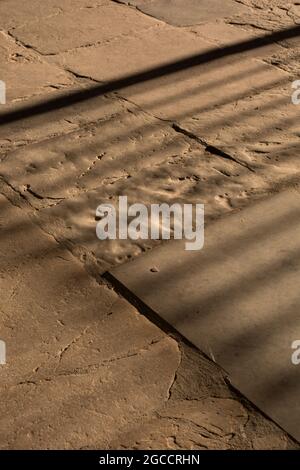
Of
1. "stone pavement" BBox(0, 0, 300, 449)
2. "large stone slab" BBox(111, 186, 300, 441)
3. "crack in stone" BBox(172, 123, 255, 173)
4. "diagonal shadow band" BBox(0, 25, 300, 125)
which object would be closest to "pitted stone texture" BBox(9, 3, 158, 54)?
"stone pavement" BBox(0, 0, 300, 449)

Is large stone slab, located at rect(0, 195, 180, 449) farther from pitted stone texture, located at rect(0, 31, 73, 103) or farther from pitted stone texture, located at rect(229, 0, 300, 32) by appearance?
pitted stone texture, located at rect(229, 0, 300, 32)

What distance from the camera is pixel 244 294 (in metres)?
2.70

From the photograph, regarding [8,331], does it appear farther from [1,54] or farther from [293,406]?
[1,54]

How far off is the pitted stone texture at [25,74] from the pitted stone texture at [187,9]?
78 cm

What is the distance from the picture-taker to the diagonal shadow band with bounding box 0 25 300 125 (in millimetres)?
3822

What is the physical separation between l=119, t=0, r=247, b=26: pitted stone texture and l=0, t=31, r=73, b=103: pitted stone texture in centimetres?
78

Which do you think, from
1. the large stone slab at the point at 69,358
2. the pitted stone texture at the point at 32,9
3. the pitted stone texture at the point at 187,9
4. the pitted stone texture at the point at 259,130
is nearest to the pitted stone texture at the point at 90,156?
the pitted stone texture at the point at 259,130

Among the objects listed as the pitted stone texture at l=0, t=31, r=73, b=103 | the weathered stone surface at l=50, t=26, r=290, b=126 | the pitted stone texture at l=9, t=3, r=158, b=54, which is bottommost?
the pitted stone texture at l=0, t=31, r=73, b=103

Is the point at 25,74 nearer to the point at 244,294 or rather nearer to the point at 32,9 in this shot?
the point at 32,9

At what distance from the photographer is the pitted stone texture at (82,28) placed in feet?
14.6

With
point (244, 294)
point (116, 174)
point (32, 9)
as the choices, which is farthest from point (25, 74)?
point (244, 294)

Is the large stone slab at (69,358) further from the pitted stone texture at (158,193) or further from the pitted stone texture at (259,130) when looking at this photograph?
the pitted stone texture at (259,130)
